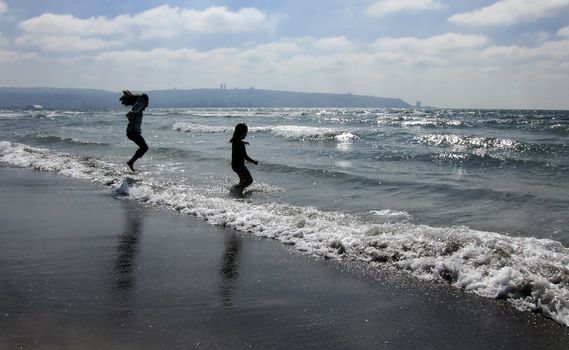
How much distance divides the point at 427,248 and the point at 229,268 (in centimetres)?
209

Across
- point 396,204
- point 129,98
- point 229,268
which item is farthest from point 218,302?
point 129,98

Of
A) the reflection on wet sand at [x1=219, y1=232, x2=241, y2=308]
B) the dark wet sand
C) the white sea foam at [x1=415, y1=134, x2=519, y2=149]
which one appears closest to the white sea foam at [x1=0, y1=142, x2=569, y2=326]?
the dark wet sand

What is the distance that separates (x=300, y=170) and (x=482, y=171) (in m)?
5.60

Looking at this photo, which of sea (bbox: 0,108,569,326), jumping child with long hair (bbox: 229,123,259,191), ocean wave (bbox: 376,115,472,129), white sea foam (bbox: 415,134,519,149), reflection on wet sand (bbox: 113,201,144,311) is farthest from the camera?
ocean wave (bbox: 376,115,472,129)

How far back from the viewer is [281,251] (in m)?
5.45

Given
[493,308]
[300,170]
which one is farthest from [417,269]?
[300,170]

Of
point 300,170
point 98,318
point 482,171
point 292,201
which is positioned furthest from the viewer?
point 482,171

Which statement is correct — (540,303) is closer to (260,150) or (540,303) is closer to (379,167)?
(379,167)

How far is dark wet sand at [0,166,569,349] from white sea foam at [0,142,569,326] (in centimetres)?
22

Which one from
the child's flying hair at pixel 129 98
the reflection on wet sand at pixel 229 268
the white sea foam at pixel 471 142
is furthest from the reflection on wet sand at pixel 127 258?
the white sea foam at pixel 471 142

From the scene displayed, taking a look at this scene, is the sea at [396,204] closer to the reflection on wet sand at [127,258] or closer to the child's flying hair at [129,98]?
the reflection on wet sand at [127,258]

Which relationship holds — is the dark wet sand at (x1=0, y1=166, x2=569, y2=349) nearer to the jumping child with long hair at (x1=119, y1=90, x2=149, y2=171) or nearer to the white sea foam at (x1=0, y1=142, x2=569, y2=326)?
the white sea foam at (x1=0, y1=142, x2=569, y2=326)

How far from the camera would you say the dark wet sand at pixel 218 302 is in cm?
319

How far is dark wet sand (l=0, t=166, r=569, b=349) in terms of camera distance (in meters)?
3.19
